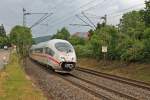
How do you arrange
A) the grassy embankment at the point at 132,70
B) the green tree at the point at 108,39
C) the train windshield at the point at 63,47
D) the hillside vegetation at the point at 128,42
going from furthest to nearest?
the green tree at the point at 108,39 → the hillside vegetation at the point at 128,42 → the train windshield at the point at 63,47 → the grassy embankment at the point at 132,70

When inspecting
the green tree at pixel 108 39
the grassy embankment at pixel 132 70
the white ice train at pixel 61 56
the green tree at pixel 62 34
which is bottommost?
the grassy embankment at pixel 132 70

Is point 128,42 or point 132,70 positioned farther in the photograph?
point 128,42

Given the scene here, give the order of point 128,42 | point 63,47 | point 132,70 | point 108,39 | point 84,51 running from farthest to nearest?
point 84,51
point 108,39
point 128,42
point 63,47
point 132,70

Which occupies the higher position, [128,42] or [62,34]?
[62,34]

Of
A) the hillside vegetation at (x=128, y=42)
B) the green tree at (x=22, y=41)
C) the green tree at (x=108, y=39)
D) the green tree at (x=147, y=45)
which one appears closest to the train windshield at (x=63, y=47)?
the hillside vegetation at (x=128, y=42)

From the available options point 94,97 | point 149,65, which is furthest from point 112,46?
point 94,97

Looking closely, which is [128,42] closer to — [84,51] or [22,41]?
[84,51]

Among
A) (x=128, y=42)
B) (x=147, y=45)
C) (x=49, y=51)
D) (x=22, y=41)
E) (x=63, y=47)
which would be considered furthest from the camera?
(x=22, y=41)

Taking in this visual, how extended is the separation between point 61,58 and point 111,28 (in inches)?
593

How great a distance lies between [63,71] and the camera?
36.2 m

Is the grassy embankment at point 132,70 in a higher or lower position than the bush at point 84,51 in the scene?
lower

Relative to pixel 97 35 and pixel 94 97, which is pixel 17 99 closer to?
pixel 94 97

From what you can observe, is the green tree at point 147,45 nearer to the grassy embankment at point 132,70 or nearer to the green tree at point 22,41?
the grassy embankment at point 132,70

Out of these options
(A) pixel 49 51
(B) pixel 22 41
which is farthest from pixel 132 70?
(B) pixel 22 41
